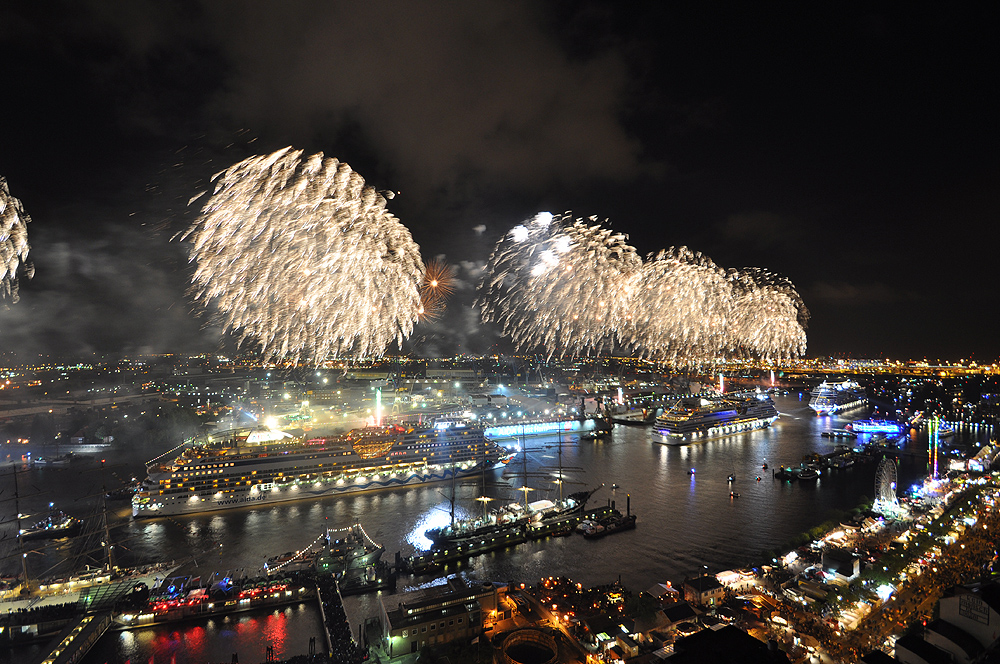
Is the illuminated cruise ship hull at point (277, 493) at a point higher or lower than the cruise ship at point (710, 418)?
lower

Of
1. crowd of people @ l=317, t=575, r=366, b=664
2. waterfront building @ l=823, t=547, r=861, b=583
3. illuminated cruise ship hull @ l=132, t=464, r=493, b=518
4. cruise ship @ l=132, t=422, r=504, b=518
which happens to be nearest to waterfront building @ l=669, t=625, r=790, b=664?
crowd of people @ l=317, t=575, r=366, b=664

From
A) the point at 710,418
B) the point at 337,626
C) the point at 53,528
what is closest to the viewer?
the point at 337,626

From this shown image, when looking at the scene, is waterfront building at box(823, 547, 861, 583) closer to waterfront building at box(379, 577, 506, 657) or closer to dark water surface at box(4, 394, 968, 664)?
dark water surface at box(4, 394, 968, 664)

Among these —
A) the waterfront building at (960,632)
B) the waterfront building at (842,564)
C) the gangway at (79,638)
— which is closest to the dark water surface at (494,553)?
the gangway at (79,638)

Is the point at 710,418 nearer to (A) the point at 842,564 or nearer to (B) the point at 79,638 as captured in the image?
(A) the point at 842,564

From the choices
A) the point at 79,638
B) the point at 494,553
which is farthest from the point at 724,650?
the point at 79,638

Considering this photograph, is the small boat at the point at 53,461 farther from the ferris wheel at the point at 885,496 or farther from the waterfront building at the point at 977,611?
the ferris wheel at the point at 885,496

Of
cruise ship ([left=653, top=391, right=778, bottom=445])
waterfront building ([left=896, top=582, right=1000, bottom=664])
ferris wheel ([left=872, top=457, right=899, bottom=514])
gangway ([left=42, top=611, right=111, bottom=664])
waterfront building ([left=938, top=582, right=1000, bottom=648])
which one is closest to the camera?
waterfront building ([left=896, top=582, right=1000, bottom=664])
